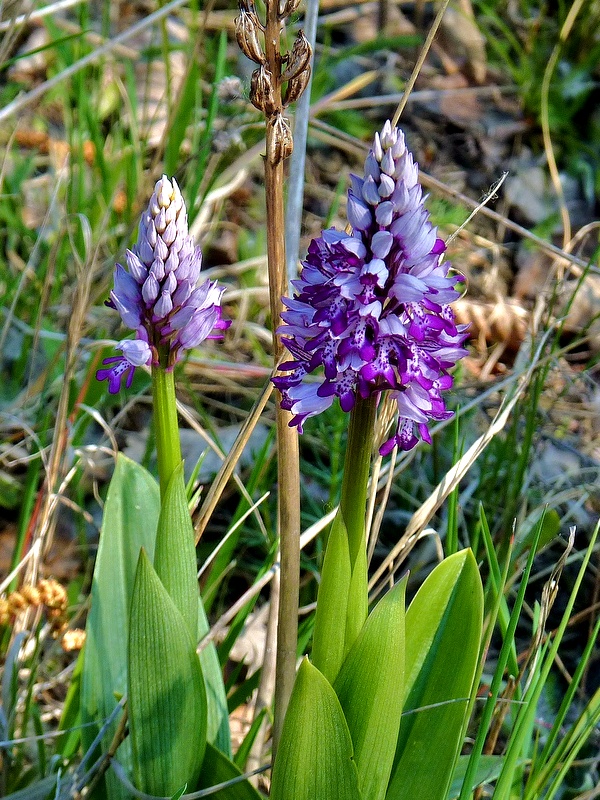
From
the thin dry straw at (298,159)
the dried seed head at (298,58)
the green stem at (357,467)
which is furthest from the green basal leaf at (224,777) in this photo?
the dried seed head at (298,58)

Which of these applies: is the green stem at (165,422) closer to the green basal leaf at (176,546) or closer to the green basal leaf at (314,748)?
the green basal leaf at (176,546)

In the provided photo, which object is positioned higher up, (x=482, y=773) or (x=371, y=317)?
(x=371, y=317)

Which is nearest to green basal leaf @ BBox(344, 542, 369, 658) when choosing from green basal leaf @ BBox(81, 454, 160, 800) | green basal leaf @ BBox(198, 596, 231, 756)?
green basal leaf @ BBox(198, 596, 231, 756)

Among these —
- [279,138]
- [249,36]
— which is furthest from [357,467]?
[249,36]

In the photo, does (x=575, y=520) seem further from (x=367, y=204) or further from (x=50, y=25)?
(x=50, y=25)

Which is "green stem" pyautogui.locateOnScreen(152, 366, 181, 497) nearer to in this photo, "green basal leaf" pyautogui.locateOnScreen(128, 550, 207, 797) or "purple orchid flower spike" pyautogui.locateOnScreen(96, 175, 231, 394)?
"purple orchid flower spike" pyautogui.locateOnScreen(96, 175, 231, 394)

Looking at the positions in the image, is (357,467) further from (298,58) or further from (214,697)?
(214,697)

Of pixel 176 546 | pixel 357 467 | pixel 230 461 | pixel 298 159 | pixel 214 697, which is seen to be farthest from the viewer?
pixel 298 159
